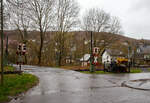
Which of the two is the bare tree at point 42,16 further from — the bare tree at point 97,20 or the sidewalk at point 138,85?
the sidewalk at point 138,85

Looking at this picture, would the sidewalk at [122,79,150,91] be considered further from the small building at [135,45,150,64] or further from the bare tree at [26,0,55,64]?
the small building at [135,45,150,64]

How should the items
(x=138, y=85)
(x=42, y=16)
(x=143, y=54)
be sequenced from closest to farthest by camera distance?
(x=138, y=85) < (x=42, y=16) < (x=143, y=54)

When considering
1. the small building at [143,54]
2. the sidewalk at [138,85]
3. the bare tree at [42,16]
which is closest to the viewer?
the sidewalk at [138,85]

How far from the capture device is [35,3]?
36.2 metres

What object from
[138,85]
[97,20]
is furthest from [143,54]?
[138,85]

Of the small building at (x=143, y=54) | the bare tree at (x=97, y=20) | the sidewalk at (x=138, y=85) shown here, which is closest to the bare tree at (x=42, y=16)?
the bare tree at (x=97, y=20)

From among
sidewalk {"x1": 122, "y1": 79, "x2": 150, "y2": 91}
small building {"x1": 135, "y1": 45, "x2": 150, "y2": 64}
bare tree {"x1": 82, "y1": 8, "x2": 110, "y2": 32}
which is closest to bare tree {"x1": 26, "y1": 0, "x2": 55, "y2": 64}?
bare tree {"x1": 82, "y1": 8, "x2": 110, "y2": 32}

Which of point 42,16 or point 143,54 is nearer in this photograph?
point 42,16

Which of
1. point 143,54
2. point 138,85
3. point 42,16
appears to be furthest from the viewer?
point 143,54

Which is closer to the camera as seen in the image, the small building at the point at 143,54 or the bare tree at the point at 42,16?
the bare tree at the point at 42,16

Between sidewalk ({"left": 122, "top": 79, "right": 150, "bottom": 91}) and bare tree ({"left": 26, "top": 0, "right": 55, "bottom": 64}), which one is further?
bare tree ({"left": 26, "top": 0, "right": 55, "bottom": 64})

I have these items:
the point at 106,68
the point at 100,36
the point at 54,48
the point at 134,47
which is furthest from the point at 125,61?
the point at 134,47

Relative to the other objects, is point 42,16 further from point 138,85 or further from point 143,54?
point 143,54

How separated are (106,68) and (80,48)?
29452 millimetres
